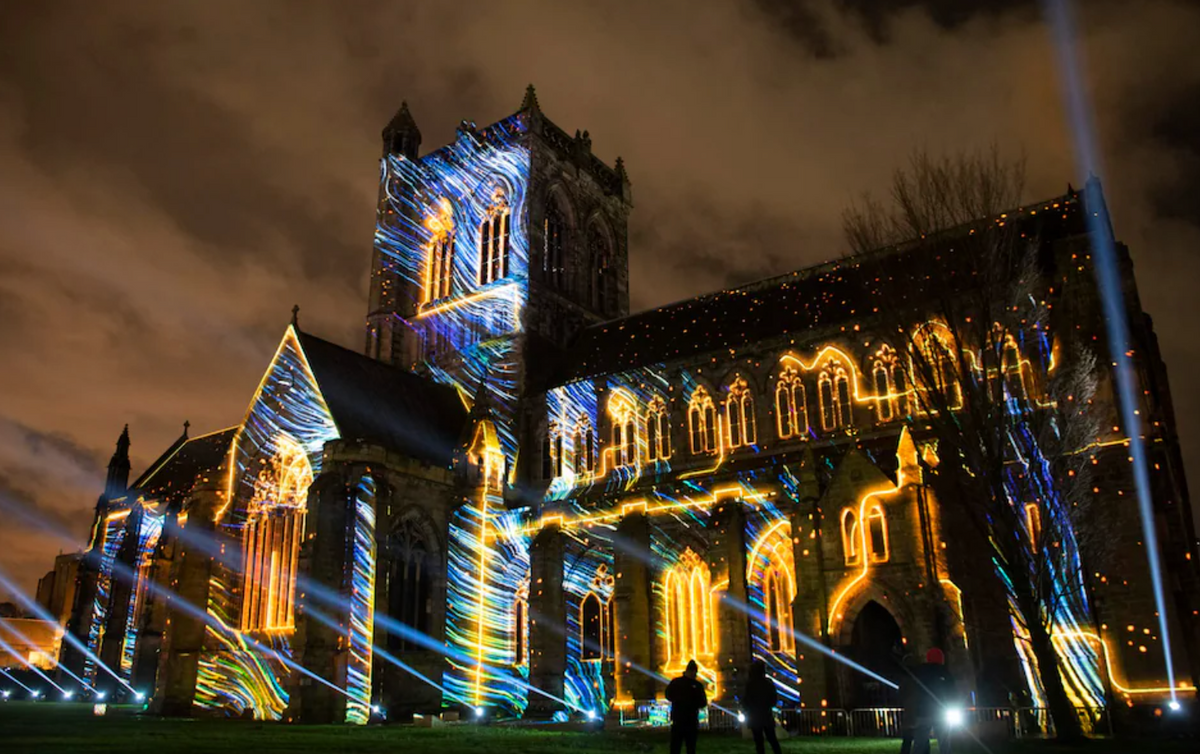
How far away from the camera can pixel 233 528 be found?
117 ft

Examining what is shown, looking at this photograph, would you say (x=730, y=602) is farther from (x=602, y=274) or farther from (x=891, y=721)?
(x=602, y=274)

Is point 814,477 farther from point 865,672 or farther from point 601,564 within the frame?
point 601,564

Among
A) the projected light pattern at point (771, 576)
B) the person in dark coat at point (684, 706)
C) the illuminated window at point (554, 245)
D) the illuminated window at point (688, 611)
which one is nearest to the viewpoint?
the person in dark coat at point (684, 706)

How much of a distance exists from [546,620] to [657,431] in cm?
947

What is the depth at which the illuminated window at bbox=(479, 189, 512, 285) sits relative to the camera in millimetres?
46812

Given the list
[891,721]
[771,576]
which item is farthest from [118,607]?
[891,721]

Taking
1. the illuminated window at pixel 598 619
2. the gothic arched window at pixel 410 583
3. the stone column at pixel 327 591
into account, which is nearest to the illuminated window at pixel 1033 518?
the illuminated window at pixel 598 619

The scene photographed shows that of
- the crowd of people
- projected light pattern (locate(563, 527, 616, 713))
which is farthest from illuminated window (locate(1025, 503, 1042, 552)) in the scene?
the crowd of people

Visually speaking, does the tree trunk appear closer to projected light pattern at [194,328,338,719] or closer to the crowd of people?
the crowd of people

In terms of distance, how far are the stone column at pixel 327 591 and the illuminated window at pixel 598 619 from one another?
31.3 feet

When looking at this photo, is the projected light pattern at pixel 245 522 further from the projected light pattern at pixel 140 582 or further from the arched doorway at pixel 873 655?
the arched doorway at pixel 873 655

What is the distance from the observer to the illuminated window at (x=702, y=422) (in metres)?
36.6

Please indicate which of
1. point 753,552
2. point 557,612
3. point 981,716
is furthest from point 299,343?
point 981,716

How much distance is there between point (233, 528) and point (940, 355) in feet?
89.4
